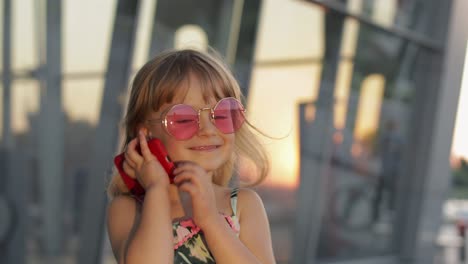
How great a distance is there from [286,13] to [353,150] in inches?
82.4

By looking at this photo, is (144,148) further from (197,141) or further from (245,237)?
(245,237)

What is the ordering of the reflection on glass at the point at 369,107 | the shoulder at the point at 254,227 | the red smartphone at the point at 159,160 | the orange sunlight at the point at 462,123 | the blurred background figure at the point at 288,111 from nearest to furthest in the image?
the red smartphone at the point at 159,160
the shoulder at the point at 254,227
the blurred background figure at the point at 288,111
the reflection on glass at the point at 369,107
the orange sunlight at the point at 462,123

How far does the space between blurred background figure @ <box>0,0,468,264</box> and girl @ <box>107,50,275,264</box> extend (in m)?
0.60

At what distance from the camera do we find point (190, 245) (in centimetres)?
199

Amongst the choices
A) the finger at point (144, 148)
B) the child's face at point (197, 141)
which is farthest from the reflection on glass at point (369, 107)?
the finger at point (144, 148)

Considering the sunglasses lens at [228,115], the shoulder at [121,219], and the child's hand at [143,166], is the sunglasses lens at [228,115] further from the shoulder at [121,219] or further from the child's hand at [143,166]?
the shoulder at [121,219]

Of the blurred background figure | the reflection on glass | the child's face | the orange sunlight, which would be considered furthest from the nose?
the orange sunlight

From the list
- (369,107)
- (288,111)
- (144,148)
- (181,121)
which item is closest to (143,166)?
(144,148)

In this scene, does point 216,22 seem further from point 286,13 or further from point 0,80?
point 0,80

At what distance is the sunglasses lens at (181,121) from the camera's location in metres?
1.93

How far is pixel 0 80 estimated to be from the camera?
4.29 meters

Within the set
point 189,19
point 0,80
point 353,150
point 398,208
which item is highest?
point 189,19

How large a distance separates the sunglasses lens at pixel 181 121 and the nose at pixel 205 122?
0.02 m

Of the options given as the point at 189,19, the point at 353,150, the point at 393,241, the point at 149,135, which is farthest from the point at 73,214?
the point at 393,241
